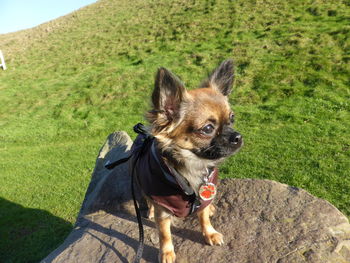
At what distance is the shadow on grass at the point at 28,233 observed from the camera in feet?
19.4

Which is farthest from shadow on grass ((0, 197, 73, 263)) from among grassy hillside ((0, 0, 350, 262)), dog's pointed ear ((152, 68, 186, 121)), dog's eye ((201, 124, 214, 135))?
dog's eye ((201, 124, 214, 135))

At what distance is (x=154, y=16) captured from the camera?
2122 cm

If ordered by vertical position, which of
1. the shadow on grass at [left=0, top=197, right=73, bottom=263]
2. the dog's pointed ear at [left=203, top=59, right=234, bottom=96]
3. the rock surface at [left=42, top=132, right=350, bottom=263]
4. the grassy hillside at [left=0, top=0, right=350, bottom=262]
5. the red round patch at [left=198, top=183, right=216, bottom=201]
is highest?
the dog's pointed ear at [left=203, top=59, right=234, bottom=96]

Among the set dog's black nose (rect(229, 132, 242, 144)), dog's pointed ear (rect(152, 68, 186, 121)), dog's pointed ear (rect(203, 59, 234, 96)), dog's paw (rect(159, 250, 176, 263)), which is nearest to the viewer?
dog's pointed ear (rect(152, 68, 186, 121))

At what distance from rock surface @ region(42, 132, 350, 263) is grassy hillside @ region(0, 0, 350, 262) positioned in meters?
1.59

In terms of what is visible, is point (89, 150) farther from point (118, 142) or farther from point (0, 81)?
point (0, 81)

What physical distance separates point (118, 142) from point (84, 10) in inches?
1124

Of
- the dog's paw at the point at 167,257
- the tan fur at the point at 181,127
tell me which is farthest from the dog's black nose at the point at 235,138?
the dog's paw at the point at 167,257

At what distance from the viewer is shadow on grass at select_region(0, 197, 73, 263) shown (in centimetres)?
591

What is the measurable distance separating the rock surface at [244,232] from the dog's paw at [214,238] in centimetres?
6

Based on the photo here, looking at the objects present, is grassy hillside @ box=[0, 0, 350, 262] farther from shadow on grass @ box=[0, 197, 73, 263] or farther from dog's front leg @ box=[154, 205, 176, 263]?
dog's front leg @ box=[154, 205, 176, 263]

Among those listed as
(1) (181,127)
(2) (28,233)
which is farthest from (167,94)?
(2) (28,233)

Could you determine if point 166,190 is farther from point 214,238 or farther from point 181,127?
point 214,238

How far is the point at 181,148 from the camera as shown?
116 inches
